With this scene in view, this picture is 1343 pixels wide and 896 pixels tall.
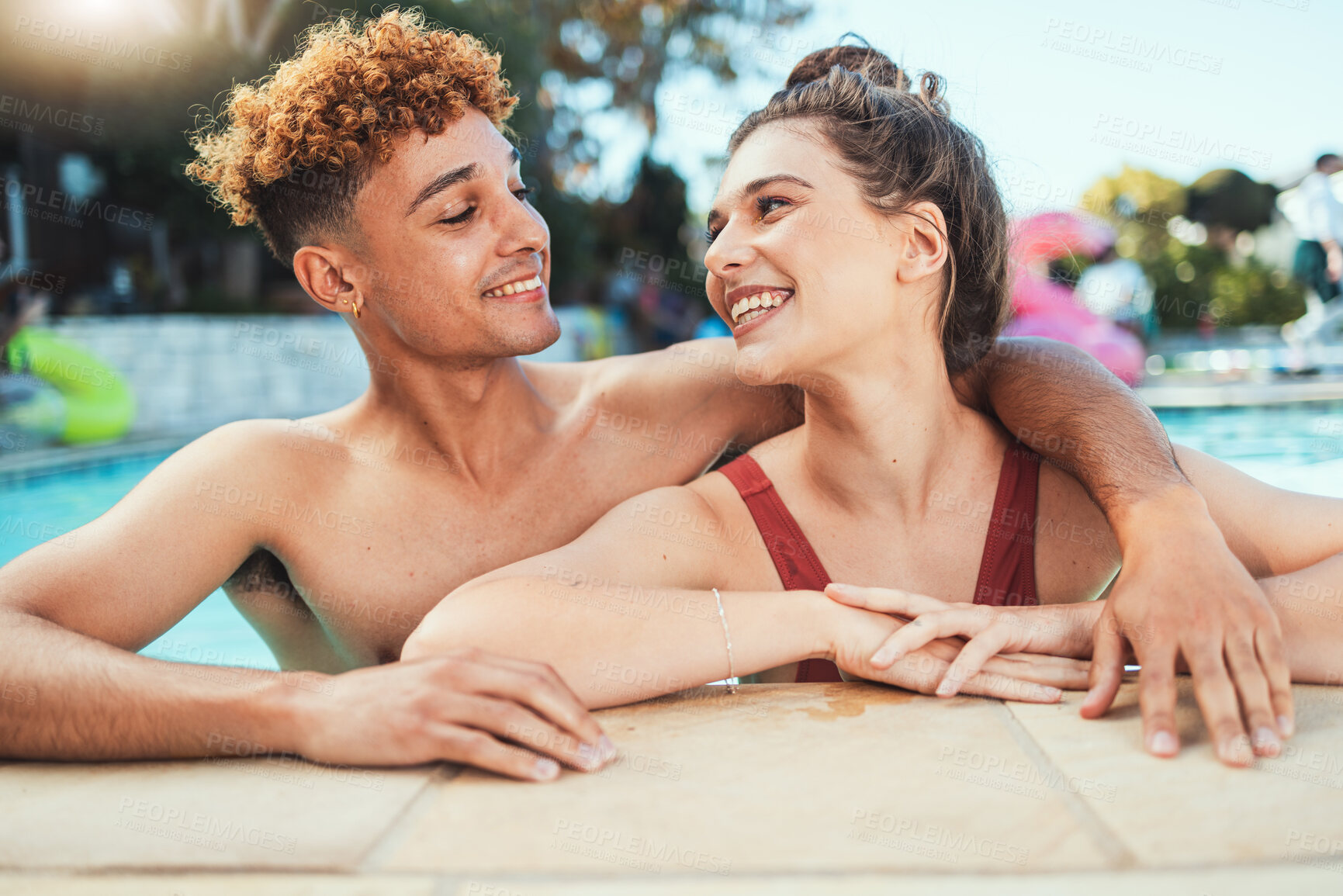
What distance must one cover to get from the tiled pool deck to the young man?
519 mm

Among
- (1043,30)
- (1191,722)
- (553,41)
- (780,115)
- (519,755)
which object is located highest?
(553,41)

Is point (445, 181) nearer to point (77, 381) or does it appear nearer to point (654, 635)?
point (654, 635)

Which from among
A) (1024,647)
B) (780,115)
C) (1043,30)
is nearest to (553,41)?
(1043,30)

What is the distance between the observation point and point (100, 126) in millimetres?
9836

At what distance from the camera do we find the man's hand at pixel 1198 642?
1311 mm

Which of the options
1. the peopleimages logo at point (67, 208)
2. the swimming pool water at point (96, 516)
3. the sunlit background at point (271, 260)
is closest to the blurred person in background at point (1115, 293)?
the sunlit background at point (271, 260)

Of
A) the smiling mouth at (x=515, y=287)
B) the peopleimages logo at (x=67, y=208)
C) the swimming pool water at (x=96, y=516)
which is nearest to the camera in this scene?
the smiling mouth at (x=515, y=287)

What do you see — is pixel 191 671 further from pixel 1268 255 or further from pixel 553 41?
pixel 1268 255

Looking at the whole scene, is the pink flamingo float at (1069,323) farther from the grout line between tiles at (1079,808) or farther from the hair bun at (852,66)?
the grout line between tiles at (1079,808)

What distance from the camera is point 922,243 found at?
219cm

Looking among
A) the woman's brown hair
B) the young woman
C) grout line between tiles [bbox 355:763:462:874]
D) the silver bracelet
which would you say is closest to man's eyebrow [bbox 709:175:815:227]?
the young woman

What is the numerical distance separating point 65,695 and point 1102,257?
14.5 metres

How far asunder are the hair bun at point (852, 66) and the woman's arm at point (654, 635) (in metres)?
1.43

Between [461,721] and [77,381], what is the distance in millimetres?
8087
